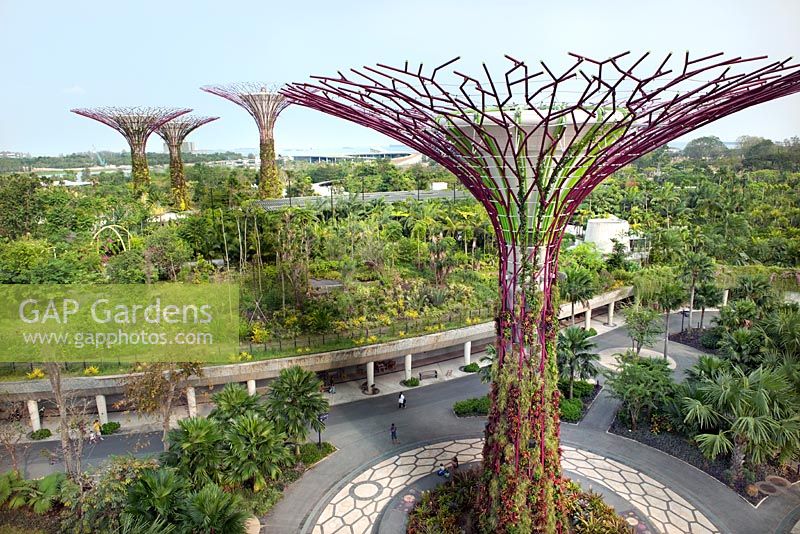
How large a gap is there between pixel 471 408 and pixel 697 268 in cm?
1395

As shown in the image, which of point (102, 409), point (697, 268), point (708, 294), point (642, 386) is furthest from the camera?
point (708, 294)

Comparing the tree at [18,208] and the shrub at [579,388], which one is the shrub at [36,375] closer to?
the tree at [18,208]

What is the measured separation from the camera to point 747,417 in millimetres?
15039

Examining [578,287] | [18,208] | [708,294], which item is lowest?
[708,294]

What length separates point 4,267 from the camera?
23.2 meters

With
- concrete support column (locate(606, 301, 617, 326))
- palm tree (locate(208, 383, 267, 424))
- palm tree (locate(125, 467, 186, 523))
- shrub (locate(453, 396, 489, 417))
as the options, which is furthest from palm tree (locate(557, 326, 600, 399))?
palm tree (locate(125, 467, 186, 523))

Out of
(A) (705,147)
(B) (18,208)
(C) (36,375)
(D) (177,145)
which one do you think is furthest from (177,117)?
(A) (705,147)

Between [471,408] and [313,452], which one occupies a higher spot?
[471,408]

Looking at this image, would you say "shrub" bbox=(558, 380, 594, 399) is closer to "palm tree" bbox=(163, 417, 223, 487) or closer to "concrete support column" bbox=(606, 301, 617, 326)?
"concrete support column" bbox=(606, 301, 617, 326)

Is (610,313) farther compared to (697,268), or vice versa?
(610,313)

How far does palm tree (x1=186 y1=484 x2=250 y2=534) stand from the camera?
478 inches

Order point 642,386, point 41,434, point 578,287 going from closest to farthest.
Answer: point 642,386
point 41,434
point 578,287

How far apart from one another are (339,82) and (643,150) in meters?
6.25

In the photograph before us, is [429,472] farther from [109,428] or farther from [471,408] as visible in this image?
[109,428]
